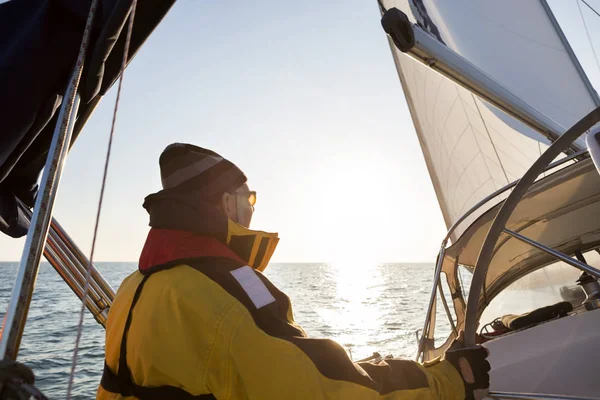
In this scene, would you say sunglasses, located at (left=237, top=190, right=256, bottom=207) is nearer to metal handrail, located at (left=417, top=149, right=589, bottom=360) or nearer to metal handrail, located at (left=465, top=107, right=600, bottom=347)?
metal handrail, located at (left=465, top=107, right=600, bottom=347)

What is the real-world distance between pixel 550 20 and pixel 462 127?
157 cm

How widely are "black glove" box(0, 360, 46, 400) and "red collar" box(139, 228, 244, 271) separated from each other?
0.39 meters

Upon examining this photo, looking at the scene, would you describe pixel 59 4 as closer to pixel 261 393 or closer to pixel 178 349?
pixel 178 349

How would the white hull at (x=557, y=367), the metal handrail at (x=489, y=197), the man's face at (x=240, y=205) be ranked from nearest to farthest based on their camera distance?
the man's face at (x=240, y=205) < the white hull at (x=557, y=367) < the metal handrail at (x=489, y=197)

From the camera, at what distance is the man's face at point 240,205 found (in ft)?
4.33

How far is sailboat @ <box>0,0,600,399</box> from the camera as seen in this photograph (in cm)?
105

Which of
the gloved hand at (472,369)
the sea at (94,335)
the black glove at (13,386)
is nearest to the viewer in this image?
the black glove at (13,386)

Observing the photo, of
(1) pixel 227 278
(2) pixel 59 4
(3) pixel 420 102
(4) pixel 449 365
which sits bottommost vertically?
(4) pixel 449 365

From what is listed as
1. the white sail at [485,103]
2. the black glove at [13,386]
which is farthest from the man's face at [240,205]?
the white sail at [485,103]

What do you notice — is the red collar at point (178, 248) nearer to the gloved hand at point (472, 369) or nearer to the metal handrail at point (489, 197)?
the gloved hand at point (472, 369)

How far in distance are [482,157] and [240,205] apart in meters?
4.53

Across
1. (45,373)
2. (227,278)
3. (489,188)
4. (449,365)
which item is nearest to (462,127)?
(489,188)

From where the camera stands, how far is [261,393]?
89cm

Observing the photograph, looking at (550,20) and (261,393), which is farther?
(550,20)
